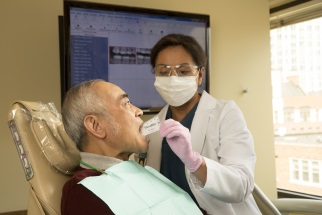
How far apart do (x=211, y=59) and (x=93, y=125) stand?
1.84 metres

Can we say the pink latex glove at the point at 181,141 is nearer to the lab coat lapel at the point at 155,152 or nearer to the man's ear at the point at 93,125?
the man's ear at the point at 93,125

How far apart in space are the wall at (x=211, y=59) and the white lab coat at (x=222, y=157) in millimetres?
986

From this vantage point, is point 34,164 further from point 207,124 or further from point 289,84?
point 289,84

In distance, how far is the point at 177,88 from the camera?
5.28 ft

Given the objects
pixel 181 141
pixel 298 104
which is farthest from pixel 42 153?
pixel 298 104

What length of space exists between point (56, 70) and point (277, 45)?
2138 millimetres

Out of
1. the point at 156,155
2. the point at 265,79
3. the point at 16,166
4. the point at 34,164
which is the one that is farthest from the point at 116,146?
the point at 265,79

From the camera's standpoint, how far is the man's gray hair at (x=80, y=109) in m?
1.29

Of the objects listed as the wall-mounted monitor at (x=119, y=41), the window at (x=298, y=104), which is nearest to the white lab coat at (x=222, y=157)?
the wall-mounted monitor at (x=119, y=41)

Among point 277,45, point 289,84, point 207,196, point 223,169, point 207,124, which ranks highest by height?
point 277,45

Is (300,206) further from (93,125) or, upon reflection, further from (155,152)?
(93,125)

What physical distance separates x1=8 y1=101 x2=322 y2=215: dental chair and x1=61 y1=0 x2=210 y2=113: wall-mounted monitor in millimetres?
930

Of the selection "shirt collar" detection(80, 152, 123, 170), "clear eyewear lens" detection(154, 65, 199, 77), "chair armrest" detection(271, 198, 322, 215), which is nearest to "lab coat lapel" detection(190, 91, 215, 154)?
"clear eyewear lens" detection(154, 65, 199, 77)

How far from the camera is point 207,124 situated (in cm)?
155
